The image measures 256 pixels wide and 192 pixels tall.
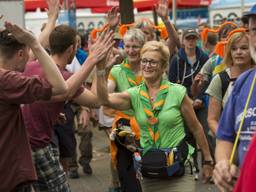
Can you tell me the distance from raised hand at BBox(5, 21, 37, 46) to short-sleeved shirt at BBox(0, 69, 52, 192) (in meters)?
0.20

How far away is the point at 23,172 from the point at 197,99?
3.79 meters

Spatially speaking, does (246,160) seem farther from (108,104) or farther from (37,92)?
(108,104)

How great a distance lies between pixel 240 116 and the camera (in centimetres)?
305

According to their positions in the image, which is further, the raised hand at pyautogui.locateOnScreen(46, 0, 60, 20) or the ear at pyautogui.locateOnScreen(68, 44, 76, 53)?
the raised hand at pyautogui.locateOnScreen(46, 0, 60, 20)

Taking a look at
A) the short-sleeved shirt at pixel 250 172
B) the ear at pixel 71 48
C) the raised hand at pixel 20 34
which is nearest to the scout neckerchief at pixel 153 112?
the ear at pixel 71 48

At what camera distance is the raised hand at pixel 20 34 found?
3.73 m

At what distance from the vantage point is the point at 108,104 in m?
4.76

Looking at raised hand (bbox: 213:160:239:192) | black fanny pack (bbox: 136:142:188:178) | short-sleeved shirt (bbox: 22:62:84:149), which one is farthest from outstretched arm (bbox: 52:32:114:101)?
raised hand (bbox: 213:160:239:192)

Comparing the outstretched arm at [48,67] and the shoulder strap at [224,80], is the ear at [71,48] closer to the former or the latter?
the outstretched arm at [48,67]

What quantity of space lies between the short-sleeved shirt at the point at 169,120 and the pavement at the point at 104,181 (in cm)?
29

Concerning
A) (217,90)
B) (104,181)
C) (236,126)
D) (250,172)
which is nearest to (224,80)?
(217,90)

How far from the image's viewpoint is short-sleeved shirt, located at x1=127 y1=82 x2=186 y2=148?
4.74m

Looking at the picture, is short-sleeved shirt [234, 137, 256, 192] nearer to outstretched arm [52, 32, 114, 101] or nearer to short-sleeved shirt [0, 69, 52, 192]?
short-sleeved shirt [0, 69, 52, 192]

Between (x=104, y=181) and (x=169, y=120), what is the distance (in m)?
4.02
